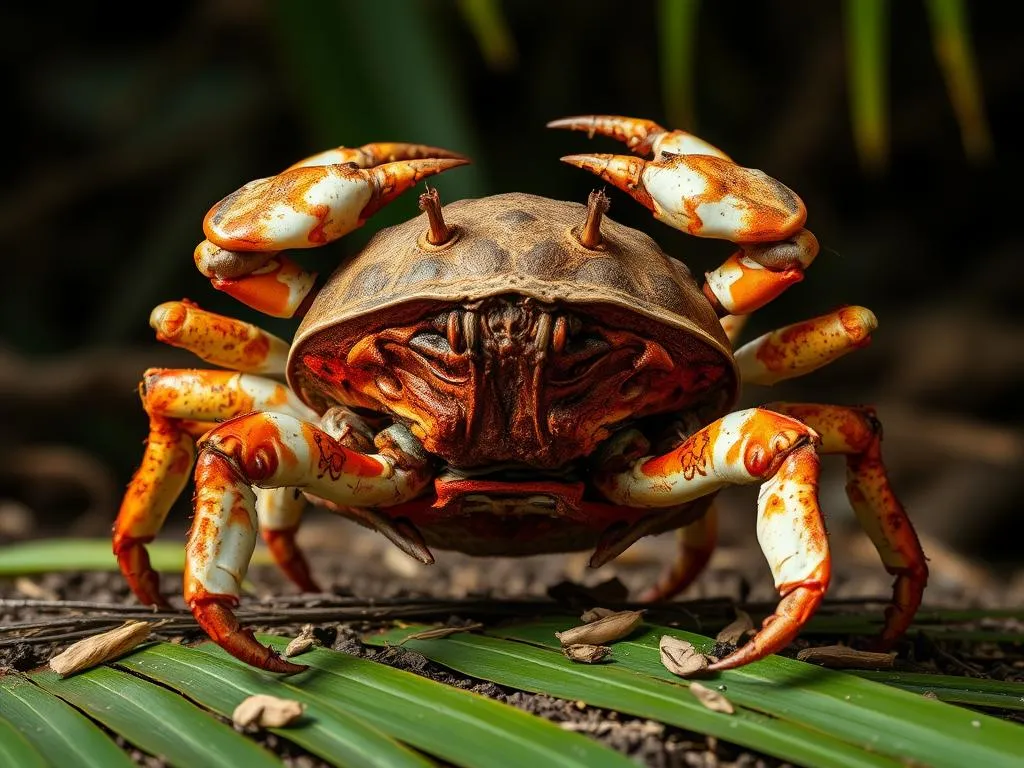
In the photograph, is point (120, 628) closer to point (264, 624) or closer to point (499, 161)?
point (264, 624)

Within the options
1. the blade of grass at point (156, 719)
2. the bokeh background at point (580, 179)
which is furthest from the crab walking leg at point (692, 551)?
the bokeh background at point (580, 179)

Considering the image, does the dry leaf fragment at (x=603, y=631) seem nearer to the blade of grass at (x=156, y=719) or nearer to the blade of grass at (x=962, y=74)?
the blade of grass at (x=156, y=719)

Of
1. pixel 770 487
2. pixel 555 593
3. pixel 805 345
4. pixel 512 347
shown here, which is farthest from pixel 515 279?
pixel 555 593

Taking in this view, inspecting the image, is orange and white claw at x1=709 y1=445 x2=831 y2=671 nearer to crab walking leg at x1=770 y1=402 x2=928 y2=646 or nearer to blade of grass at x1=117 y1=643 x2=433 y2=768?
crab walking leg at x1=770 y1=402 x2=928 y2=646

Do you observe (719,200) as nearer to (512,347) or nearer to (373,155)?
(512,347)

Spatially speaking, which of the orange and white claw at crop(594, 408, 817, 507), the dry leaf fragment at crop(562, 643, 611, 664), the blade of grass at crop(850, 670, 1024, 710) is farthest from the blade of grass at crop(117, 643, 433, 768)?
the blade of grass at crop(850, 670, 1024, 710)
